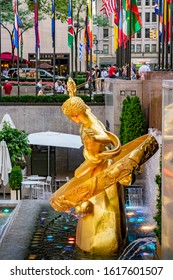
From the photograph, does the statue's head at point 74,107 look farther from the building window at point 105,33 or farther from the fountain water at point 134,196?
the building window at point 105,33

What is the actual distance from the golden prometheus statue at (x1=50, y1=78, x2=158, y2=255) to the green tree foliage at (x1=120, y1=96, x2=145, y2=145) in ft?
23.8

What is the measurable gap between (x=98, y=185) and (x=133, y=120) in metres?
7.76

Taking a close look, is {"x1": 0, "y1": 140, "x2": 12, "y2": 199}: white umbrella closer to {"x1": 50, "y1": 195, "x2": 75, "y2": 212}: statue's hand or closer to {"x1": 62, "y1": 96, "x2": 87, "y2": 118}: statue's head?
{"x1": 50, "y1": 195, "x2": 75, "y2": 212}: statue's hand

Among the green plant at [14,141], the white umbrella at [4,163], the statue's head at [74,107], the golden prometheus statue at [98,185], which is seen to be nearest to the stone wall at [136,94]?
the green plant at [14,141]

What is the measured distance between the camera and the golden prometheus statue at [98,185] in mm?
10617

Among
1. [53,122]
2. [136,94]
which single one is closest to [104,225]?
[136,94]

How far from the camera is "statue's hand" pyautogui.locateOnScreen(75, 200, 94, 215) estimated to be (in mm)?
10727

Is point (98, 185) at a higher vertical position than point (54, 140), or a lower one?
higher

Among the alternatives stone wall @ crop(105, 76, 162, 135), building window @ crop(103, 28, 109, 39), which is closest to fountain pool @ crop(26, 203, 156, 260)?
stone wall @ crop(105, 76, 162, 135)

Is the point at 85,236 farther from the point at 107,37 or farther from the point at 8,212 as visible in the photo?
the point at 107,37

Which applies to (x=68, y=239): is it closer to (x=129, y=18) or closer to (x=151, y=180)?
(x=151, y=180)

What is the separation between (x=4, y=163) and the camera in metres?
19.0

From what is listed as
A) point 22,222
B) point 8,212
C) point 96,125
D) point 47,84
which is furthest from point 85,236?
point 47,84

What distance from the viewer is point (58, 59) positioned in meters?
61.3
